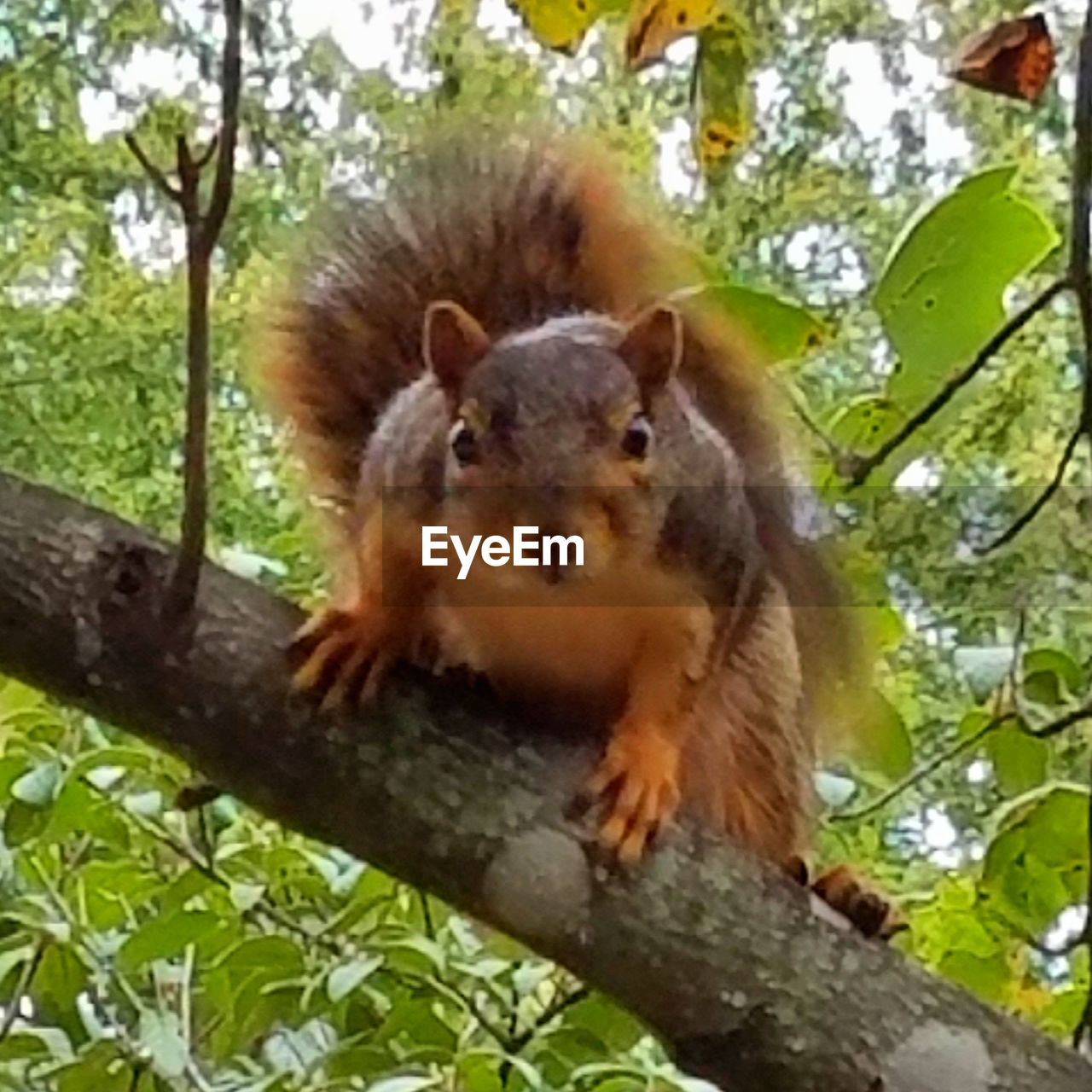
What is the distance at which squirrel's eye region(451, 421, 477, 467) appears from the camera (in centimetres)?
90

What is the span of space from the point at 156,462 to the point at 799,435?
0.60 metres

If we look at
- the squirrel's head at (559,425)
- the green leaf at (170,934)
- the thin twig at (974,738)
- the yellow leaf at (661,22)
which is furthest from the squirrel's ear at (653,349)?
the green leaf at (170,934)

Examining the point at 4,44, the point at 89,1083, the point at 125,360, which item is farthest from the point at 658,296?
the point at 4,44

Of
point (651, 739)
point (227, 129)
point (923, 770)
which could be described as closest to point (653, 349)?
point (651, 739)

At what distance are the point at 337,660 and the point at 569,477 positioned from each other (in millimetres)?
130

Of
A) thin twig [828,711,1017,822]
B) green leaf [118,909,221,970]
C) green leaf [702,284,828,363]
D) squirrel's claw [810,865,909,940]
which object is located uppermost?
green leaf [702,284,828,363]

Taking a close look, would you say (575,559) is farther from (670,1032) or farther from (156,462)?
(156,462)

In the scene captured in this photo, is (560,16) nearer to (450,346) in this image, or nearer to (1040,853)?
(450,346)

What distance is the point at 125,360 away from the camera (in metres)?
1.59

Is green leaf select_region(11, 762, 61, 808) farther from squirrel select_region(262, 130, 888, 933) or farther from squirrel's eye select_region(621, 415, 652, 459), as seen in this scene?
squirrel's eye select_region(621, 415, 652, 459)

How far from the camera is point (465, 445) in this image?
0.90 metres

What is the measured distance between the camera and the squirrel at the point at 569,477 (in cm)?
90

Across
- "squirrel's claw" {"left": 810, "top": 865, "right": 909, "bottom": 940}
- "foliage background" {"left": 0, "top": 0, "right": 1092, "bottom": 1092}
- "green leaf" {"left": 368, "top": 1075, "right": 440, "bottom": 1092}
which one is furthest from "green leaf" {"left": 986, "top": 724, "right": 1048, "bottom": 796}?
"green leaf" {"left": 368, "top": 1075, "right": 440, "bottom": 1092}

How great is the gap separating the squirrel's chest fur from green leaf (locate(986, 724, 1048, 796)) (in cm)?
22
